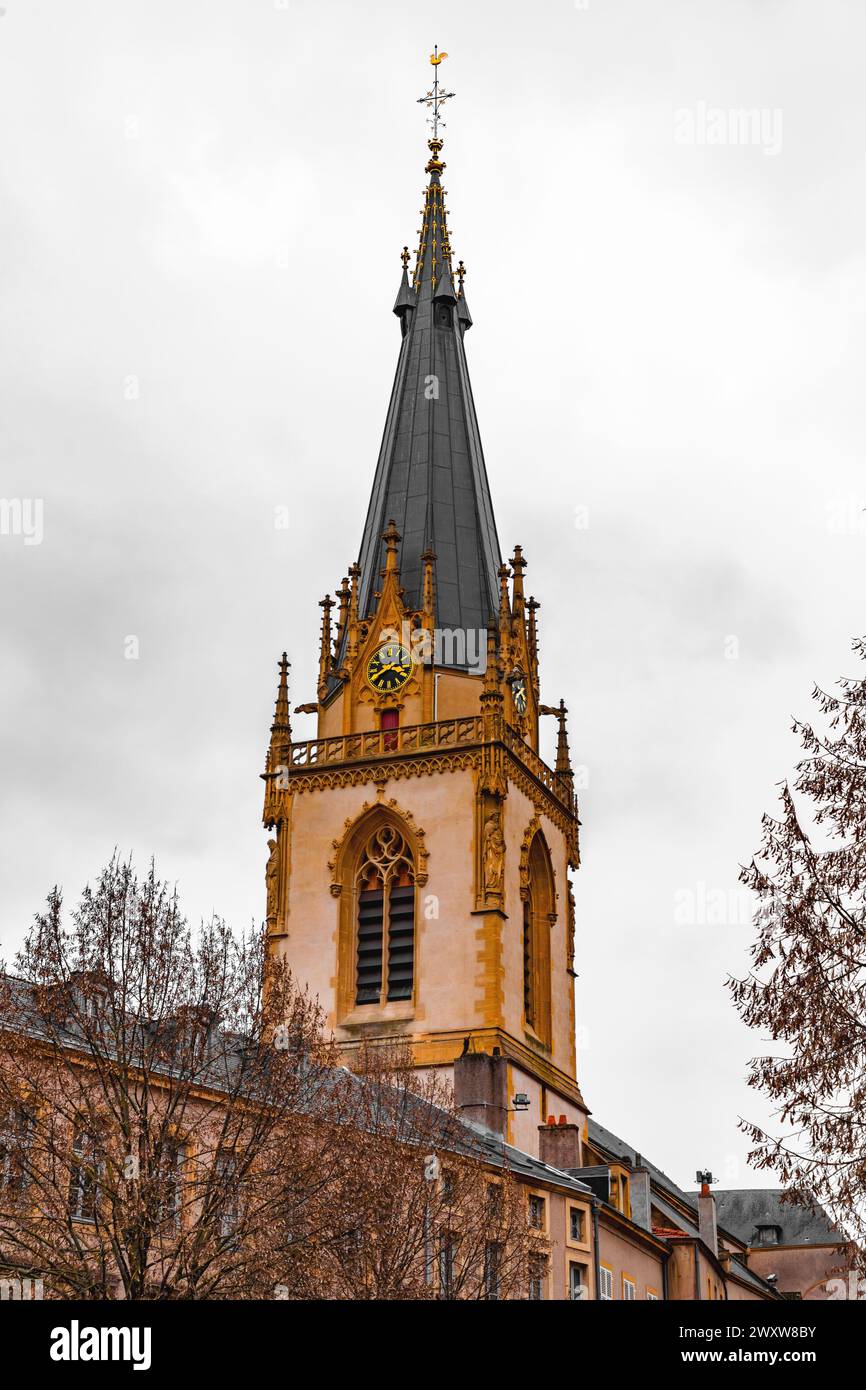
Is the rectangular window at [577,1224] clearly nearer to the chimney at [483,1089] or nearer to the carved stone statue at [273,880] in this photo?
the chimney at [483,1089]

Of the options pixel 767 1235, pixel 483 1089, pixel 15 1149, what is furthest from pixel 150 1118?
pixel 767 1235

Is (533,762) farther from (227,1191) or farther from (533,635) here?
(227,1191)

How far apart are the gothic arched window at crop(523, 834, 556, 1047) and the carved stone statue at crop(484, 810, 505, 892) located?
3.94m

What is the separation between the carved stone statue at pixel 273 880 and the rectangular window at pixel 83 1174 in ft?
129

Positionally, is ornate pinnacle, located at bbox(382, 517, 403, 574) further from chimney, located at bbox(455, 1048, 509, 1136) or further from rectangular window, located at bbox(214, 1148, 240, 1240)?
rectangular window, located at bbox(214, 1148, 240, 1240)

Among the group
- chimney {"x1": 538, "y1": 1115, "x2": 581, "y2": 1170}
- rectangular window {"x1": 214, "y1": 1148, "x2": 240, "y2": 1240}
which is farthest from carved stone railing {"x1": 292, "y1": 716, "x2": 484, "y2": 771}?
rectangular window {"x1": 214, "y1": 1148, "x2": 240, "y2": 1240}

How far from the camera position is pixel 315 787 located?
73188 mm

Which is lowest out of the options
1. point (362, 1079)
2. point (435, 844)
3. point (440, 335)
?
point (362, 1079)

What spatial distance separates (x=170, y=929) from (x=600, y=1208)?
2766 centimetres

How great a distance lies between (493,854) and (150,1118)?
1452 inches

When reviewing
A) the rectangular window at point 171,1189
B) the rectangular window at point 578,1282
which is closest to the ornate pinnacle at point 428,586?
the rectangular window at point 578,1282
